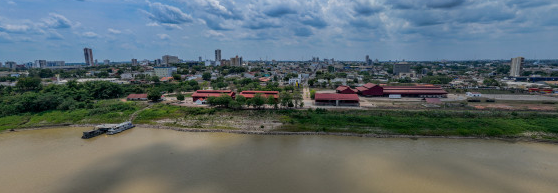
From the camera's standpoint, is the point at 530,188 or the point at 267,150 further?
the point at 267,150

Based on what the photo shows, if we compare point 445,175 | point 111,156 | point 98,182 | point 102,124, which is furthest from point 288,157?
point 102,124

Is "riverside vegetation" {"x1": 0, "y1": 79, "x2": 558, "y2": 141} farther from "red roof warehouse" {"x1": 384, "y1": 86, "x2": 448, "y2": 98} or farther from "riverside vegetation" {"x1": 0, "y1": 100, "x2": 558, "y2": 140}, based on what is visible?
"red roof warehouse" {"x1": 384, "y1": 86, "x2": 448, "y2": 98}

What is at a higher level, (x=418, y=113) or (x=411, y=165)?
(x=418, y=113)

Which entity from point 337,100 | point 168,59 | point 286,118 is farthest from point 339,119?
point 168,59

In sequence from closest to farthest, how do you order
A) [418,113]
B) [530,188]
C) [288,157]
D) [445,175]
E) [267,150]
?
[530,188]
[445,175]
[288,157]
[267,150]
[418,113]

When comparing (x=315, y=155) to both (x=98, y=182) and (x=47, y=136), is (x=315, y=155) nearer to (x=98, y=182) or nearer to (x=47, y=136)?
(x=98, y=182)

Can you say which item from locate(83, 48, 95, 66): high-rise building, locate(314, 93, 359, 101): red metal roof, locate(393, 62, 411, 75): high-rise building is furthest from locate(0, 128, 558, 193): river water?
locate(83, 48, 95, 66): high-rise building

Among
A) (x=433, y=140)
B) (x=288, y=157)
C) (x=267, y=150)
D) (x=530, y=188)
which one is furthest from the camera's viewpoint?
(x=433, y=140)

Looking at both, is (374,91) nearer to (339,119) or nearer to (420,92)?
(420,92)

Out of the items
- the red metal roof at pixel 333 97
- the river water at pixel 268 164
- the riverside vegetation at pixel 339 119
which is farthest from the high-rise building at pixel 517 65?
the river water at pixel 268 164
